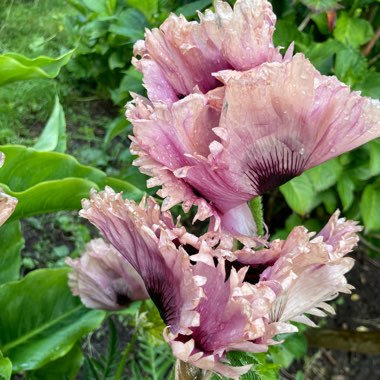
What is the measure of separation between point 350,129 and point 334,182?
102cm

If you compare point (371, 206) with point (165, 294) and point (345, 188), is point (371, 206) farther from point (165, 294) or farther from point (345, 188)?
point (165, 294)

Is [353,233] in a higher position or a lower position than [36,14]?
higher

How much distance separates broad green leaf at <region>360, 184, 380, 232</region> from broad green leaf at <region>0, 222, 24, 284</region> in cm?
77

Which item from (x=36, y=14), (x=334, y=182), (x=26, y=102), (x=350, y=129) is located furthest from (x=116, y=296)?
(x=36, y=14)

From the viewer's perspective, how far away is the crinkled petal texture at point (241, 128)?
1.72 ft

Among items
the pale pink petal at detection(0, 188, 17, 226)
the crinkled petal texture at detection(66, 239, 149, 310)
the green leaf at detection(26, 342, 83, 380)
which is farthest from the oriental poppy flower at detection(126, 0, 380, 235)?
the green leaf at detection(26, 342, 83, 380)

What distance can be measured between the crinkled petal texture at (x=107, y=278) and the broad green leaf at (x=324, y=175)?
2.21 feet

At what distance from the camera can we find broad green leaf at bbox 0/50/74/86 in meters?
1.08

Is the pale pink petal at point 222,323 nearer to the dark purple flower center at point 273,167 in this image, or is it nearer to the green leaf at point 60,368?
the dark purple flower center at point 273,167

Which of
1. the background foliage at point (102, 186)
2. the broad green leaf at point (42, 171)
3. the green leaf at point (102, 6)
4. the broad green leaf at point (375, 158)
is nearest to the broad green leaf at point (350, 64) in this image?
the background foliage at point (102, 186)

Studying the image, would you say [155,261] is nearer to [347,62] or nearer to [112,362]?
[112,362]

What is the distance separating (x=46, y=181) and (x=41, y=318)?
30cm

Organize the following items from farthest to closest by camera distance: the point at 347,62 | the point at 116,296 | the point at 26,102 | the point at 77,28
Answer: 1. the point at 26,102
2. the point at 77,28
3. the point at 347,62
4. the point at 116,296

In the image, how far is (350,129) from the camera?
55cm
